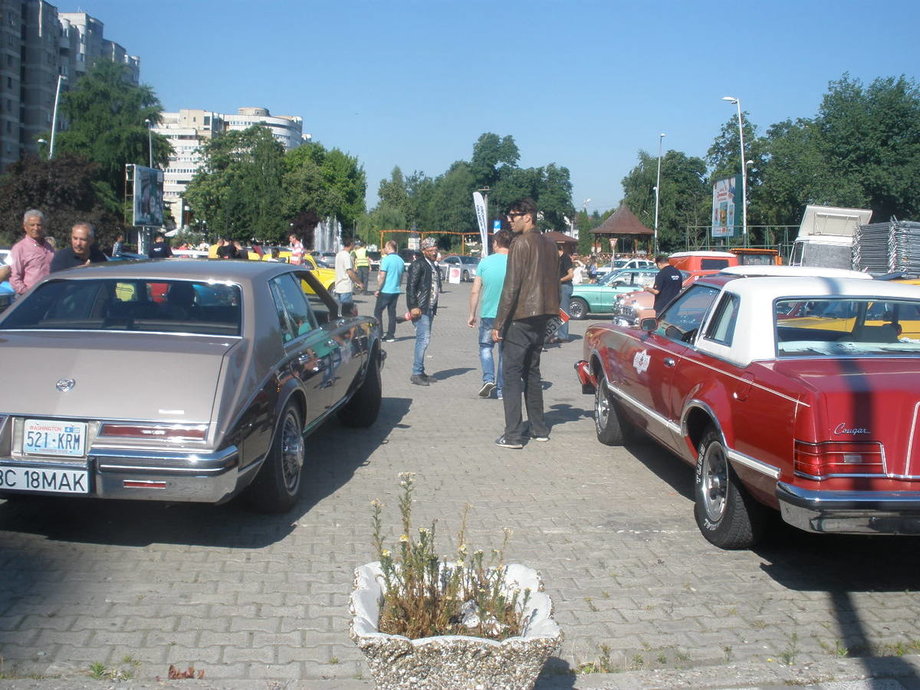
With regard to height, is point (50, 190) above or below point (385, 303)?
above

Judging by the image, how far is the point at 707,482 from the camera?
5.47 meters

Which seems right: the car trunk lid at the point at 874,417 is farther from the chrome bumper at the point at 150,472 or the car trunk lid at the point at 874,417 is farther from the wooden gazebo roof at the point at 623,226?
the wooden gazebo roof at the point at 623,226

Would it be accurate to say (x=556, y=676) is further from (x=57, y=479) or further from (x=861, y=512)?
(x=57, y=479)

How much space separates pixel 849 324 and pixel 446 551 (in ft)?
9.81

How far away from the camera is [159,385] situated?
484cm

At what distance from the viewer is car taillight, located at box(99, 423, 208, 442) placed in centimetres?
469

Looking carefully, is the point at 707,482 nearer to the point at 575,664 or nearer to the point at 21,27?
Result: the point at 575,664

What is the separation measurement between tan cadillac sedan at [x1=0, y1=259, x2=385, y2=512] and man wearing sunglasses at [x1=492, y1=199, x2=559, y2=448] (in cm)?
189

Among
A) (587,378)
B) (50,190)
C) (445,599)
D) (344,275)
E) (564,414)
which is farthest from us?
(50,190)

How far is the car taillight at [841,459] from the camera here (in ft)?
13.8

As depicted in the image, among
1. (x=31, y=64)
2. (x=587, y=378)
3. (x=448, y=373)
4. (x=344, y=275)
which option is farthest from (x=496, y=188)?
(x=587, y=378)

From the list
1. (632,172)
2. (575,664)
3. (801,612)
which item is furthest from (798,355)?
(632,172)

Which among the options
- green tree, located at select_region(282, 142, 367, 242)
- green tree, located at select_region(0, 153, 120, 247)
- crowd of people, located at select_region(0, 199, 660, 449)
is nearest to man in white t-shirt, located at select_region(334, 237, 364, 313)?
crowd of people, located at select_region(0, 199, 660, 449)

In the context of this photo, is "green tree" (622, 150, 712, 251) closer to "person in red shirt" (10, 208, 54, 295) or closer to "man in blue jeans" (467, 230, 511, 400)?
"man in blue jeans" (467, 230, 511, 400)
